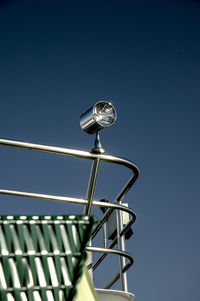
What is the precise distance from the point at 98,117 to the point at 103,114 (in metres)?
0.03

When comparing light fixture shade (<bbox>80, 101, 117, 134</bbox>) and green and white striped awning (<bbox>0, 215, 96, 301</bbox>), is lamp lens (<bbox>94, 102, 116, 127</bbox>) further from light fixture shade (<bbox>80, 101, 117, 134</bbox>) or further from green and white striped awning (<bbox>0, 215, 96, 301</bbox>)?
green and white striped awning (<bbox>0, 215, 96, 301</bbox>)

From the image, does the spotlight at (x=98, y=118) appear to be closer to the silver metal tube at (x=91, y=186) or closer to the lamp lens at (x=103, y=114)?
the lamp lens at (x=103, y=114)

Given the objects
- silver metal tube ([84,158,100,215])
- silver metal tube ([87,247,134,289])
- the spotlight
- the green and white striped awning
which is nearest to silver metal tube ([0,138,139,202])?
silver metal tube ([84,158,100,215])

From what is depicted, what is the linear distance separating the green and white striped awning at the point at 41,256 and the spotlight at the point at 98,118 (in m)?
1.48

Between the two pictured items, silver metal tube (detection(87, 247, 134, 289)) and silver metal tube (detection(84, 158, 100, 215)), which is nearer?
silver metal tube (detection(84, 158, 100, 215))

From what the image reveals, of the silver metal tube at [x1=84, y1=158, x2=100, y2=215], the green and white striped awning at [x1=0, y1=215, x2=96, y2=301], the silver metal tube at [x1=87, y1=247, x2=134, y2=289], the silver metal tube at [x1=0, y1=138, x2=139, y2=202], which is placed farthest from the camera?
the silver metal tube at [x1=87, y1=247, x2=134, y2=289]

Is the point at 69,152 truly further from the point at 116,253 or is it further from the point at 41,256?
the point at 41,256

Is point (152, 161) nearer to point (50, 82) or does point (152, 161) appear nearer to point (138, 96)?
point (138, 96)

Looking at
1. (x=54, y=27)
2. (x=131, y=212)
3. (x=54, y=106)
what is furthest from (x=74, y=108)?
(x=131, y=212)

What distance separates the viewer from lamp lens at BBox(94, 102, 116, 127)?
2.30 metres

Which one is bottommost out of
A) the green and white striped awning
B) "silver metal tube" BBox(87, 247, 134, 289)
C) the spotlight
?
the green and white striped awning

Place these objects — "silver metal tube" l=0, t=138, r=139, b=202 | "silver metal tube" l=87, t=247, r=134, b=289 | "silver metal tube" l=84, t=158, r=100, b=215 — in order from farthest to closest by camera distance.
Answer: "silver metal tube" l=87, t=247, r=134, b=289, "silver metal tube" l=84, t=158, r=100, b=215, "silver metal tube" l=0, t=138, r=139, b=202

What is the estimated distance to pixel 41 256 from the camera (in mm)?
783

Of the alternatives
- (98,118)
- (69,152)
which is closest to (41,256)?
(69,152)
